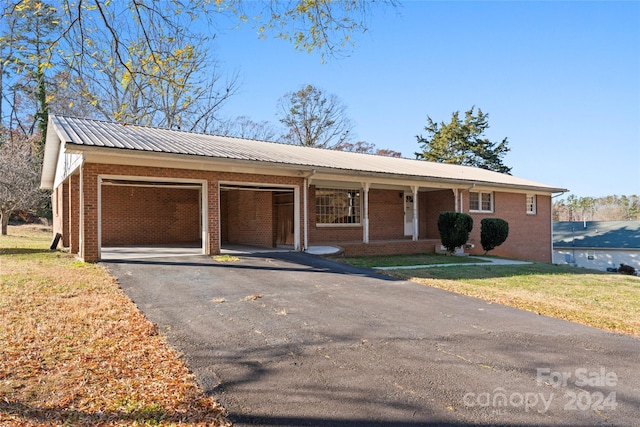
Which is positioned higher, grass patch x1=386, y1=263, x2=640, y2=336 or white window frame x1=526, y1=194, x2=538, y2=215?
white window frame x1=526, y1=194, x2=538, y2=215

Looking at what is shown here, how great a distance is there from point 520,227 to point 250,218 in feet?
44.0

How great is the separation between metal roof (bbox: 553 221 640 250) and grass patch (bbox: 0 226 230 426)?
99.4 ft

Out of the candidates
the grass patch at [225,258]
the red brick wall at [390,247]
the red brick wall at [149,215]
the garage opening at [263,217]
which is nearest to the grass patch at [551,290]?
the red brick wall at [390,247]

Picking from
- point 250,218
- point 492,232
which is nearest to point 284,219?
point 250,218

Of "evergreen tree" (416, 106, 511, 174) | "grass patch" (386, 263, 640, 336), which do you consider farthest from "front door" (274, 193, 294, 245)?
"evergreen tree" (416, 106, 511, 174)

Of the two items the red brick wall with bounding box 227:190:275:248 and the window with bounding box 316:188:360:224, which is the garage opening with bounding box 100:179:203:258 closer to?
the red brick wall with bounding box 227:190:275:248

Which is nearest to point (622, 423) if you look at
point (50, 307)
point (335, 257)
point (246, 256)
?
point (50, 307)

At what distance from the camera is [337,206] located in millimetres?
17938

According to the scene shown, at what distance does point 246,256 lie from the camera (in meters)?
12.3

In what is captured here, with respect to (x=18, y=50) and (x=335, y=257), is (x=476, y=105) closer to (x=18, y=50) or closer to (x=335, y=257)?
(x=335, y=257)

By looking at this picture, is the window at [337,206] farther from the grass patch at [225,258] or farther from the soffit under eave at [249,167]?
the grass patch at [225,258]

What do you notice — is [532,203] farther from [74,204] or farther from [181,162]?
[74,204]

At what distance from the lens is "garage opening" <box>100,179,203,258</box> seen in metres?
16.3

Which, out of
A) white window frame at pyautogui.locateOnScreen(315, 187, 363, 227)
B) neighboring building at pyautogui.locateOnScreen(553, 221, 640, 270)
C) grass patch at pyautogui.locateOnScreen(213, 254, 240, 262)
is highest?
white window frame at pyautogui.locateOnScreen(315, 187, 363, 227)
